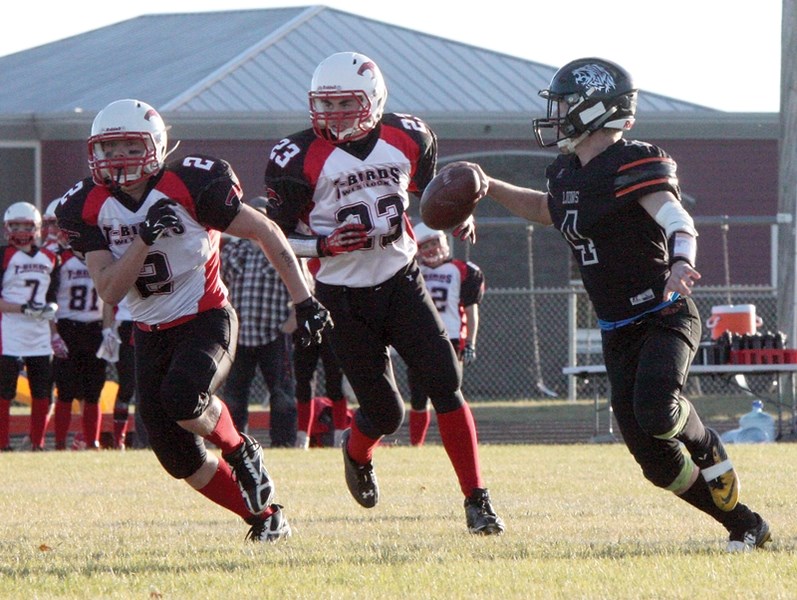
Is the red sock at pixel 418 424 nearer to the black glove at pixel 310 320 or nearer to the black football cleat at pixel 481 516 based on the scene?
the black football cleat at pixel 481 516

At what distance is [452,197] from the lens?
613cm

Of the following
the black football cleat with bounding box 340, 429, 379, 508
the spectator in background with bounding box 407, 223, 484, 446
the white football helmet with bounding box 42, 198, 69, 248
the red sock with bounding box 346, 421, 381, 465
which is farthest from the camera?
the white football helmet with bounding box 42, 198, 69, 248

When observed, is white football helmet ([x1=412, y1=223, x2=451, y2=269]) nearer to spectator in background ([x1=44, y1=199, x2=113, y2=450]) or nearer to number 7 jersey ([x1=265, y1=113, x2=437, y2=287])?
spectator in background ([x1=44, y1=199, x2=113, y2=450])

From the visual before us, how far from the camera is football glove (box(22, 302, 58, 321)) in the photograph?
12500mm

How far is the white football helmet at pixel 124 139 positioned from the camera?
600cm

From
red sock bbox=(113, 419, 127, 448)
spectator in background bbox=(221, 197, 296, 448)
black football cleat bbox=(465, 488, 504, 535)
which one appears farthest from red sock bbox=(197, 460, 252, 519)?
red sock bbox=(113, 419, 127, 448)

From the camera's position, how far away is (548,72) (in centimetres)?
2572

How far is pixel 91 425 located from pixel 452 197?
24.0 feet

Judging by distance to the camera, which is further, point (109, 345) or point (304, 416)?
point (304, 416)

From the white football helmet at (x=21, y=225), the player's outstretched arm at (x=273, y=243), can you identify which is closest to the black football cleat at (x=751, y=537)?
the player's outstretched arm at (x=273, y=243)

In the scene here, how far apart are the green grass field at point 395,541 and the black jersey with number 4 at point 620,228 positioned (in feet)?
3.03

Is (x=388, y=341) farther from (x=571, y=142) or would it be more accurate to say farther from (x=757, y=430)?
(x=757, y=430)

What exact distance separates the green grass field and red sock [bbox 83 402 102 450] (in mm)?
2796

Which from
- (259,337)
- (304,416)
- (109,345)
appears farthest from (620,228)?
(304,416)
